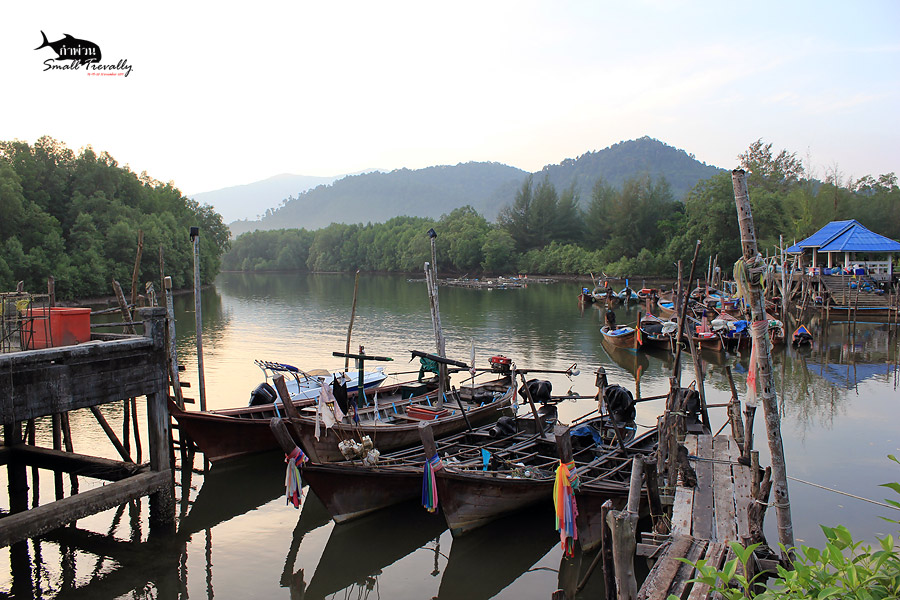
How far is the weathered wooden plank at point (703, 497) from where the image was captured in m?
7.68

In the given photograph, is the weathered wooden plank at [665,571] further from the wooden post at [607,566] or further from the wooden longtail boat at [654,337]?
the wooden longtail boat at [654,337]

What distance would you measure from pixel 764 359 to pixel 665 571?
106 inches

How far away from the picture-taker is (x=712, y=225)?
66250 millimetres

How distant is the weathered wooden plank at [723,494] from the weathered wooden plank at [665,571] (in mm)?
474

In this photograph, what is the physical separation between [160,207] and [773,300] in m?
62.7

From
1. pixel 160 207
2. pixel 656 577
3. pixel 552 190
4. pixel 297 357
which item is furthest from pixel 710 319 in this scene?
pixel 552 190

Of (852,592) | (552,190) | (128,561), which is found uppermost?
(552,190)

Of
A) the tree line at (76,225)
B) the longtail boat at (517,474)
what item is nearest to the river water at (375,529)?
the longtail boat at (517,474)

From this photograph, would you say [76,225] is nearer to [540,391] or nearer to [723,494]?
[540,391]

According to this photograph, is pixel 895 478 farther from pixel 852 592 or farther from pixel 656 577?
pixel 852 592

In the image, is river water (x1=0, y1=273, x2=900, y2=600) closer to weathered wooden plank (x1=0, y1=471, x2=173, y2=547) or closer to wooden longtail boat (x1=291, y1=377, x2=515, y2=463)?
weathered wooden plank (x1=0, y1=471, x2=173, y2=547)

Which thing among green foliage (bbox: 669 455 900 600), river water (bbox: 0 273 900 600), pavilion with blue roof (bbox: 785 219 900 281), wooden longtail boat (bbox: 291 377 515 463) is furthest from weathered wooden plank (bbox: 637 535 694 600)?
pavilion with blue roof (bbox: 785 219 900 281)

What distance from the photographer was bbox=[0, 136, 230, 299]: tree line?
45312mm

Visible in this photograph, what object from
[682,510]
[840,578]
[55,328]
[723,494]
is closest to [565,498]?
[682,510]
